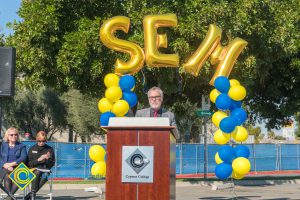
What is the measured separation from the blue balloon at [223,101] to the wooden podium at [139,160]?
406 centimetres

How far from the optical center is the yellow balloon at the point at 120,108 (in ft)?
33.1

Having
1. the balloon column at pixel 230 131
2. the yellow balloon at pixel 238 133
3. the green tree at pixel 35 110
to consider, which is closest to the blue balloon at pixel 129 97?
the balloon column at pixel 230 131

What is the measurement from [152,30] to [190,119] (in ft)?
116

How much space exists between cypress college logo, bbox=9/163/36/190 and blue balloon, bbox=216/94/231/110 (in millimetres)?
3543

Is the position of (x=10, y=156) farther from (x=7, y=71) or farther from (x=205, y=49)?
(x=205, y=49)

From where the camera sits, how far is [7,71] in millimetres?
9461

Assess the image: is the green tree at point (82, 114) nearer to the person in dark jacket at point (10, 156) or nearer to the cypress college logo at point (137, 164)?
the person in dark jacket at point (10, 156)

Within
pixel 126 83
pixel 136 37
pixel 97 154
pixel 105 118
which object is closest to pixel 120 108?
pixel 105 118

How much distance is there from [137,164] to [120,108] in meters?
3.88

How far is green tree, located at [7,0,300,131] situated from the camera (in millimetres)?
16594

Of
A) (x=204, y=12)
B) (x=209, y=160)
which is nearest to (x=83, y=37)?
(x=204, y=12)

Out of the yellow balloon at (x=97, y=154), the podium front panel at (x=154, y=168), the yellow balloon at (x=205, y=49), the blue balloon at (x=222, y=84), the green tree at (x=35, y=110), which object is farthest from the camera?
the green tree at (x=35, y=110)

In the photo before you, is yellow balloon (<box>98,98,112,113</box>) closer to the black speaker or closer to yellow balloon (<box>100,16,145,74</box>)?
yellow balloon (<box>100,16,145,74</box>)

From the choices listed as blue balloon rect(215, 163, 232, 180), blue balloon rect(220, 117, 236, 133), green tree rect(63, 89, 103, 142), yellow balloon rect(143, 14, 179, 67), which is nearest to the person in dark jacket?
yellow balloon rect(143, 14, 179, 67)
